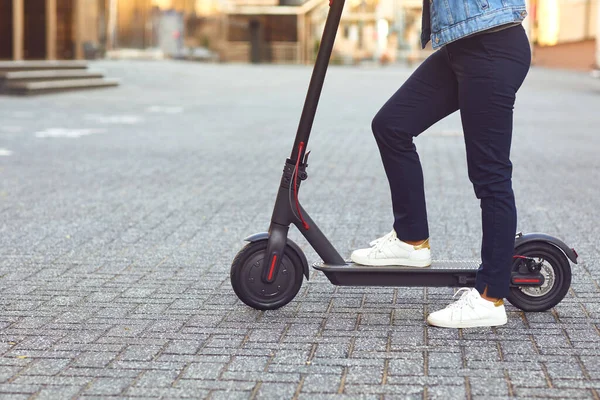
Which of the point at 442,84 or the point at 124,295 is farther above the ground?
the point at 442,84

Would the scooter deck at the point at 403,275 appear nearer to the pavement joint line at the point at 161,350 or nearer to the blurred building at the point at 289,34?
the pavement joint line at the point at 161,350

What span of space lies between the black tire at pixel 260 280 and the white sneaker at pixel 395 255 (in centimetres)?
28

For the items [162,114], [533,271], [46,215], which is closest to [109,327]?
[533,271]

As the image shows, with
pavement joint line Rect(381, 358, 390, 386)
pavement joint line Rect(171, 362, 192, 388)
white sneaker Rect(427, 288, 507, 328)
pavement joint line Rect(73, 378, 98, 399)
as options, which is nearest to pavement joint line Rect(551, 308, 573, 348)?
white sneaker Rect(427, 288, 507, 328)

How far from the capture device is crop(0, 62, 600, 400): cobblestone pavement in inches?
140

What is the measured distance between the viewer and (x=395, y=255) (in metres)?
4.45

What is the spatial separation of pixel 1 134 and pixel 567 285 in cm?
1064

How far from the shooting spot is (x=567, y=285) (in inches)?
173

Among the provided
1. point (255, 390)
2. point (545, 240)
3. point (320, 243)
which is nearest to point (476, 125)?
point (545, 240)

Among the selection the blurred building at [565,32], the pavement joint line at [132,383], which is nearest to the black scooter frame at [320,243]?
the pavement joint line at [132,383]

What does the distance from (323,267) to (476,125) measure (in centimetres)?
86

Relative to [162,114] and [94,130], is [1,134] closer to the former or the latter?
[94,130]

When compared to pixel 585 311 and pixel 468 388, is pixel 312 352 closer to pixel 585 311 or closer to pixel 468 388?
pixel 468 388

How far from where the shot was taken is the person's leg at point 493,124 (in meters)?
4.00
